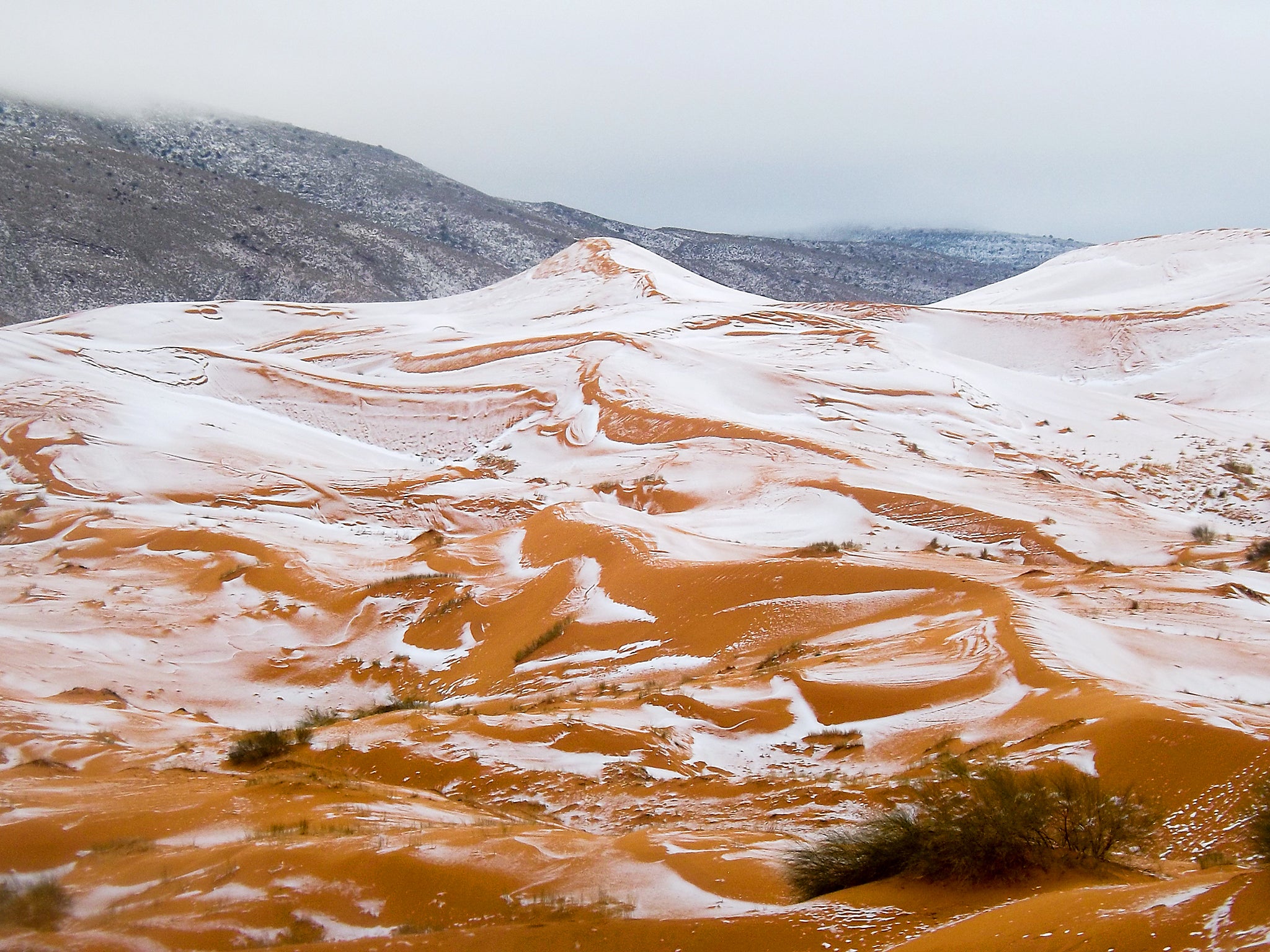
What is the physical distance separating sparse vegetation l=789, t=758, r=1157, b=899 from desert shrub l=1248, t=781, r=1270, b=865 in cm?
44

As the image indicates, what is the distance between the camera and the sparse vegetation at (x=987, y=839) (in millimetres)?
4020

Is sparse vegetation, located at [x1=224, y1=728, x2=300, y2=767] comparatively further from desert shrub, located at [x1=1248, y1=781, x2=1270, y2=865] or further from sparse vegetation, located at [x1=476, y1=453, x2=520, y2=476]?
sparse vegetation, located at [x1=476, y1=453, x2=520, y2=476]

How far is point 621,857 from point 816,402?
17151 mm

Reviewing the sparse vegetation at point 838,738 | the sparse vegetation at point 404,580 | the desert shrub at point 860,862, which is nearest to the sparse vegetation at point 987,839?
the desert shrub at point 860,862

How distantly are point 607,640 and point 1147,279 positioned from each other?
118 feet

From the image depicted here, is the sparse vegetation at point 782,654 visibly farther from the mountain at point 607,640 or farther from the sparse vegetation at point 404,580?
the sparse vegetation at point 404,580

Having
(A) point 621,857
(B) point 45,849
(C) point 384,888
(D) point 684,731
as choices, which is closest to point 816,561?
(D) point 684,731

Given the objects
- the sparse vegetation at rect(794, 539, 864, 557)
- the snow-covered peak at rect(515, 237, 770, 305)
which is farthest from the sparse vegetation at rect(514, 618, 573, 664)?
the snow-covered peak at rect(515, 237, 770, 305)

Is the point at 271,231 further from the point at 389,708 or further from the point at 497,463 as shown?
the point at 389,708

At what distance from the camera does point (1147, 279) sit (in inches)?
1462

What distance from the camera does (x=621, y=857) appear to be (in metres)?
4.55

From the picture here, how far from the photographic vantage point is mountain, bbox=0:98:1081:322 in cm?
6550

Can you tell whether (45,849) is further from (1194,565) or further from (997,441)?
(997,441)

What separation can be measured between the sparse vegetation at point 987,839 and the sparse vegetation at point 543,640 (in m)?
4.89
